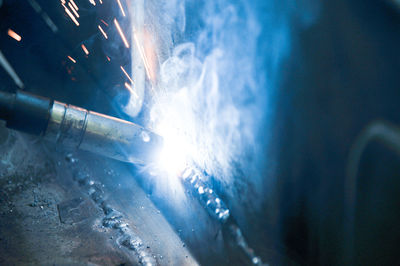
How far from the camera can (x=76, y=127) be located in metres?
2.88

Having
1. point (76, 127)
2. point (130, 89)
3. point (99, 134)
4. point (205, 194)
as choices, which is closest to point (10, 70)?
point (130, 89)

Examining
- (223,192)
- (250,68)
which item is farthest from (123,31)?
(223,192)

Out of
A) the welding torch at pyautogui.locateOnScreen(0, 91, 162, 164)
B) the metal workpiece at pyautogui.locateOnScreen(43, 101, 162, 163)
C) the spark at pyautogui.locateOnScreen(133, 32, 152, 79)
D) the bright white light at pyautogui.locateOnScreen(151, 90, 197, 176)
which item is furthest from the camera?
the spark at pyautogui.locateOnScreen(133, 32, 152, 79)

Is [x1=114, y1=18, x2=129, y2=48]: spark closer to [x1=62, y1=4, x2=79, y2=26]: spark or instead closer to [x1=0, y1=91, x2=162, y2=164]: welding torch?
[x1=62, y1=4, x2=79, y2=26]: spark

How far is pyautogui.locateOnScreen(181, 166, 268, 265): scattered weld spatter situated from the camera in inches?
86.4

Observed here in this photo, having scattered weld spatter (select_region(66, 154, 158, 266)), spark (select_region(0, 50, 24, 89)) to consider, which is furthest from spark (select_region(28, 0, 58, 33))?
scattered weld spatter (select_region(66, 154, 158, 266))

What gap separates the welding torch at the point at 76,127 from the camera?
2.71 m

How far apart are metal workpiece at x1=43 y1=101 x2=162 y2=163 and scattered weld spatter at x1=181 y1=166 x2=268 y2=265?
0.66 meters

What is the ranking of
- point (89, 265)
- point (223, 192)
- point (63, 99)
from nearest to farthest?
point (89, 265) < point (223, 192) < point (63, 99)

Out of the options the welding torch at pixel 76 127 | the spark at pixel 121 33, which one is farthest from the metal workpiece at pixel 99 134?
the spark at pixel 121 33

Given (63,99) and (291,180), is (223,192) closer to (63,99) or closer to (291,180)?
(291,180)

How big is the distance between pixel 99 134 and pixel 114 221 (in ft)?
3.72

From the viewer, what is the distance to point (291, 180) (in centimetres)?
166

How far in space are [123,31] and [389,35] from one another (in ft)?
11.7
